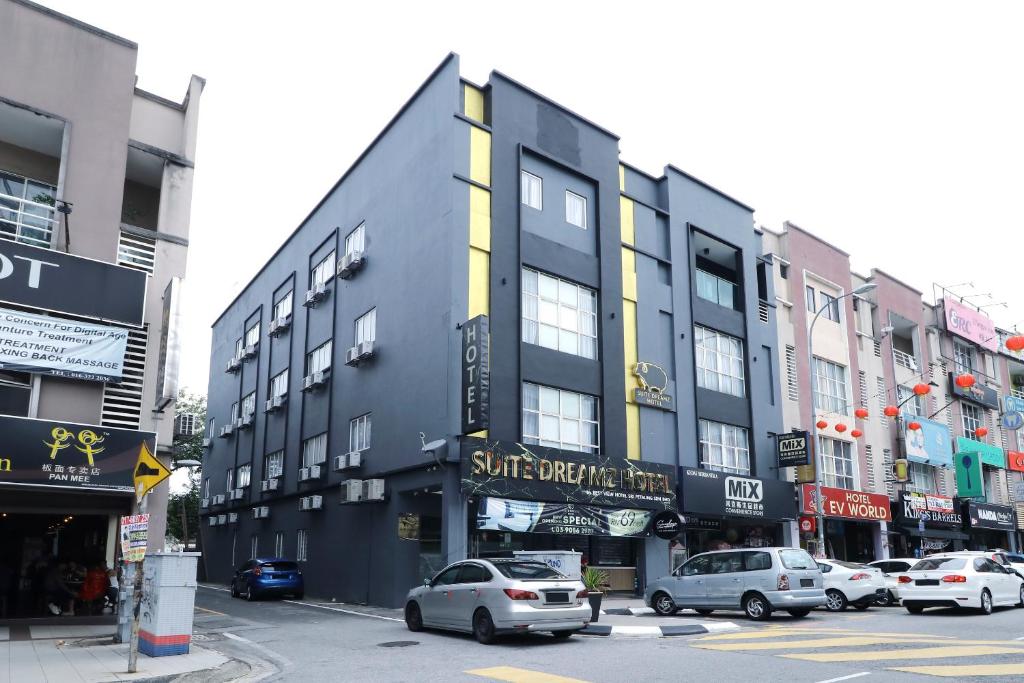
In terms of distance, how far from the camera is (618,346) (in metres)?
26.4

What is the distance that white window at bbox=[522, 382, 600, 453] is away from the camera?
77.5 ft

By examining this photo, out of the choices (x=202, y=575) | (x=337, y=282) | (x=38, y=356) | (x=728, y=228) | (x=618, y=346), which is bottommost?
(x=202, y=575)

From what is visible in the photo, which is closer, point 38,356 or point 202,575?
point 38,356

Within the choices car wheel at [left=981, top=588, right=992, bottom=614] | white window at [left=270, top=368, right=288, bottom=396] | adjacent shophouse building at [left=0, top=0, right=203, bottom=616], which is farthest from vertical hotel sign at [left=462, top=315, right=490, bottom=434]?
white window at [left=270, top=368, right=288, bottom=396]

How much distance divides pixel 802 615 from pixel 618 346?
1053 centimetres

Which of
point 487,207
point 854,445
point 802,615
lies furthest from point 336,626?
point 854,445

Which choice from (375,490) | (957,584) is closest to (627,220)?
(375,490)

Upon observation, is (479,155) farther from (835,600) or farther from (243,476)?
(243,476)

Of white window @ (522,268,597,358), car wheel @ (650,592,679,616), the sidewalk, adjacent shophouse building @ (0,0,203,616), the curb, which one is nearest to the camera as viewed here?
the sidewalk

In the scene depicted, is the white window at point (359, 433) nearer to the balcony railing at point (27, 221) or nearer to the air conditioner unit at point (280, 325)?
the air conditioner unit at point (280, 325)

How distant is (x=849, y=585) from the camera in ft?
66.0

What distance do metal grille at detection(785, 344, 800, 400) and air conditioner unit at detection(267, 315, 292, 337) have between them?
20.4m

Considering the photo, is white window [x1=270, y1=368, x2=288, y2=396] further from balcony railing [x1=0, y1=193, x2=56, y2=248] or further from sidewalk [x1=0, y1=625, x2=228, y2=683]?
sidewalk [x1=0, y1=625, x2=228, y2=683]

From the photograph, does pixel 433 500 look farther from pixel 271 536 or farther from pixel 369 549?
pixel 271 536
